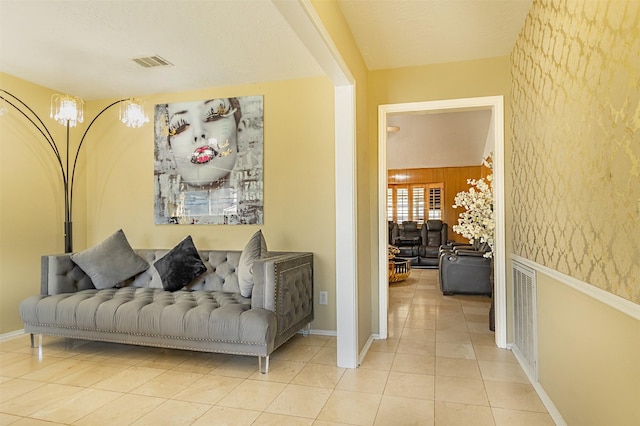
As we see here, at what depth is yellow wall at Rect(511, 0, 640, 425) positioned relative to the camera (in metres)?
1.34

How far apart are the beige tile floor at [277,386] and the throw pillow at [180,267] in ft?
1.96

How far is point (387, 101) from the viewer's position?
12.2ft

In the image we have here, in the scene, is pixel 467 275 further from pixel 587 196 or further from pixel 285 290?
pixel 587 196

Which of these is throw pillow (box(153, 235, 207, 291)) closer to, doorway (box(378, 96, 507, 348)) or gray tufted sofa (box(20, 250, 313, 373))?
gray tufted sofa (box(20, 250, 313, 373))

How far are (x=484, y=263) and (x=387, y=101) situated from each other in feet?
10.3

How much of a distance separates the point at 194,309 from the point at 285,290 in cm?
71

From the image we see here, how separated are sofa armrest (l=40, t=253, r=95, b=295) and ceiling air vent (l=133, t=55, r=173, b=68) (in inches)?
75.9

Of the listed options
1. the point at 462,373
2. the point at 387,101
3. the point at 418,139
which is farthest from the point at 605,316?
the point at 418,139

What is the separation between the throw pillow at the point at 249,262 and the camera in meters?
3.30

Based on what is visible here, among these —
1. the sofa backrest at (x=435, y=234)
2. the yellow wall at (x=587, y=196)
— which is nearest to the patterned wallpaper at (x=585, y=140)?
the yellow wall at (x=587, y=196)

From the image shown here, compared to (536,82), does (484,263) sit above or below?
below

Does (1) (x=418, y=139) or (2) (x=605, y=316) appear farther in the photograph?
(1) (x=418, y=139)

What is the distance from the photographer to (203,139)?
4277 millimetres

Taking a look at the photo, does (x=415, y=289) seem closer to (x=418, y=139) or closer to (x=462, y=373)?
(x=462, y=373)
